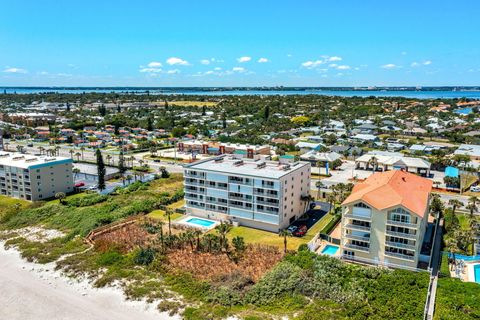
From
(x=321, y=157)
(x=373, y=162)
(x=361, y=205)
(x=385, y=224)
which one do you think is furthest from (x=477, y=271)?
(x=321, y=157)

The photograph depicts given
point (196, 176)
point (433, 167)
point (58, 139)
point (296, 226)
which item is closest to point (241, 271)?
point (296, 226)

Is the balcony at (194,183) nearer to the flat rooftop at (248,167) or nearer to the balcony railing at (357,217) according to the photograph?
the flat rooftop at (248,167)

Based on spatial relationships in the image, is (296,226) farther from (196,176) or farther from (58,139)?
(58,139)

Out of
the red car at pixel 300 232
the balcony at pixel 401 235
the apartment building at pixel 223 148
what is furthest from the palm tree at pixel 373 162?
the balcony at pixel 401 235

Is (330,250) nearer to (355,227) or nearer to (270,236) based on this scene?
(355,227)

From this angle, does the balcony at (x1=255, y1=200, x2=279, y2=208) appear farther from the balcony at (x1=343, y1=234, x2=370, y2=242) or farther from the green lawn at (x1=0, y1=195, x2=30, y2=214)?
the green lawn at (x1=0, y1=195, x2=30, y2=214)

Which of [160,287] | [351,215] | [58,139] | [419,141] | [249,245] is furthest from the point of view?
[58,139]
